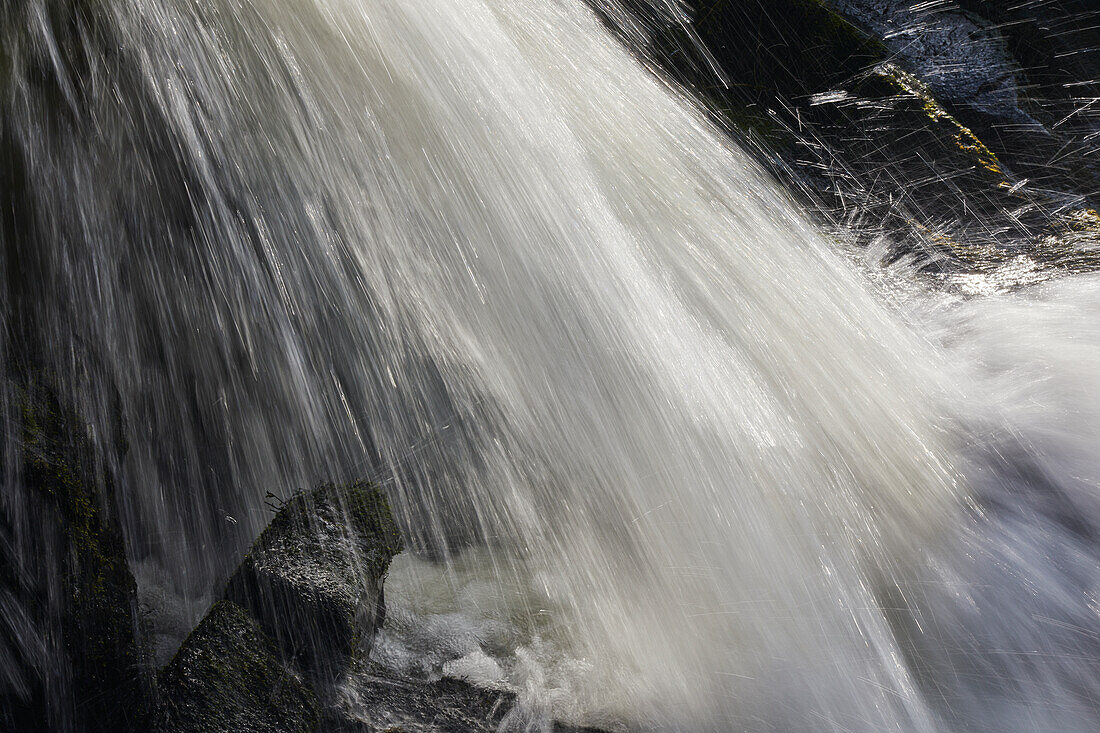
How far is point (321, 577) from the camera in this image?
2406mm

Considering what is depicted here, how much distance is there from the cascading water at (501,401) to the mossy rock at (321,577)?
0.55 feet

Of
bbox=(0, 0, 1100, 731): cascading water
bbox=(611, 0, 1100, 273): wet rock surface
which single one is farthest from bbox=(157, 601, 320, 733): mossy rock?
bbox=(611, 0, 1100, 273): wet rock surface

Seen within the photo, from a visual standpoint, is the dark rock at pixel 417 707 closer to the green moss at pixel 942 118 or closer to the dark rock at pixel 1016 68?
the green moss at pixel 942 118

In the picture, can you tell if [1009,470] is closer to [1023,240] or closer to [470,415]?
[1023,240]

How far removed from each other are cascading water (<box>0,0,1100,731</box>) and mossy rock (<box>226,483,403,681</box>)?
0.55ft

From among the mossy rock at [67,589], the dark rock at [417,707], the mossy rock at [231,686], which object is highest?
the mossy rock at [67,589]

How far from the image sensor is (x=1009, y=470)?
2863mm

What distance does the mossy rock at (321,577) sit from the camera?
91.2 inches

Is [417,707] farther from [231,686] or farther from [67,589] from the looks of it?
[67,589]

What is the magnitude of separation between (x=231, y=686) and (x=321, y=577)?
408mm

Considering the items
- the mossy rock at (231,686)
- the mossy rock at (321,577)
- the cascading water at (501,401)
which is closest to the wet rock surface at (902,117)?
the cascading water at (501,401)

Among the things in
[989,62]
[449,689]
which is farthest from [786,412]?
[989,62]

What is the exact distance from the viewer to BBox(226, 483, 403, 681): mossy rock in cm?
232

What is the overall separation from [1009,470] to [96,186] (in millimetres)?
3720
